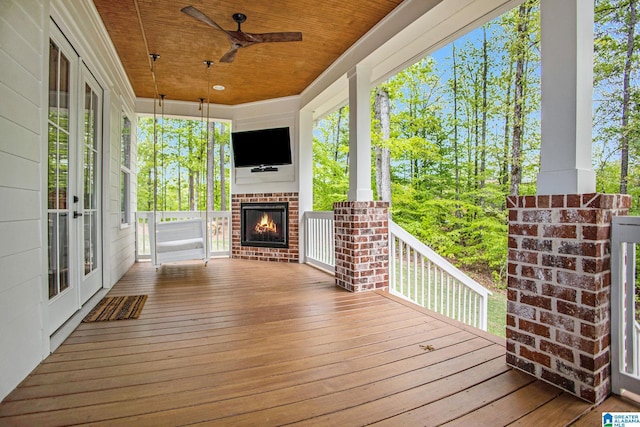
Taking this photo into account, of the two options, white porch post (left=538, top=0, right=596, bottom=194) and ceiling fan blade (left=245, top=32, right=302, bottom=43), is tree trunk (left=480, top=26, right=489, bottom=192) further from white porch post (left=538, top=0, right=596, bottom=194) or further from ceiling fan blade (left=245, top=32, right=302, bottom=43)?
white porch post (left=538, top=0, right=596, bottom=194)

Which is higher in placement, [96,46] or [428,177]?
[96,46]

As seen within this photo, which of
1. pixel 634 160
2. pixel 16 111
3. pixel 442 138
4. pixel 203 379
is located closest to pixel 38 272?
pixel 16 111

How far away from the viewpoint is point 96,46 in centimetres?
324

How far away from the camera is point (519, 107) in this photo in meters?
7.50

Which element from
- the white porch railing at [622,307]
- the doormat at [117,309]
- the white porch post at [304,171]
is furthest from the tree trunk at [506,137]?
the doormat at [117,309]

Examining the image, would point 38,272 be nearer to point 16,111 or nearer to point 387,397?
point 16,111

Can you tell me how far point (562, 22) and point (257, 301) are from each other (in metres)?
3.14

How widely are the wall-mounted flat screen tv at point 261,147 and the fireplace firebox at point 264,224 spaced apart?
774 millimetres

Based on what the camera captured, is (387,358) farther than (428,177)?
No

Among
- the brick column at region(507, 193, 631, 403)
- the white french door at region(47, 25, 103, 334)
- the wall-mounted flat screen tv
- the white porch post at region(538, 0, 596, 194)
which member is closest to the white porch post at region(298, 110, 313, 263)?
the wall-mounted flat screen tv

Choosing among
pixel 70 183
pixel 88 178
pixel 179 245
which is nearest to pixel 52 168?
pixel 70 183

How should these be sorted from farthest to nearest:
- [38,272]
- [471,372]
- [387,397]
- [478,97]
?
[478,97] → [38,272] → [471,372] → [387,397]

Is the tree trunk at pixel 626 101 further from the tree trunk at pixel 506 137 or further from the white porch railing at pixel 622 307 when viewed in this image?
the white porch railing at pixel 622 307

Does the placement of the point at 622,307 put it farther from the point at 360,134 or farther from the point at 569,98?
the point at 360,134
